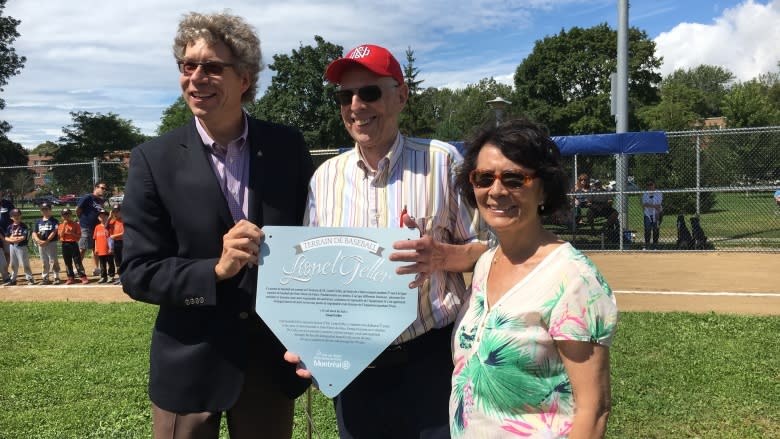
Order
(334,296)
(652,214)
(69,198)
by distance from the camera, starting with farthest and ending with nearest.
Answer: (69,198)
(652,214)
(334,296)

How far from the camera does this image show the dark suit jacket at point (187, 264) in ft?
6.95

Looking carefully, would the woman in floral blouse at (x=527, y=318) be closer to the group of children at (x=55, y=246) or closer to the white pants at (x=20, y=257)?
the group of children at (x=55, y=246)

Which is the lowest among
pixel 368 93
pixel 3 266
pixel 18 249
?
pixel 3 266

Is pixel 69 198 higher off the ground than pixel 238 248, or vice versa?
pixel 69 198

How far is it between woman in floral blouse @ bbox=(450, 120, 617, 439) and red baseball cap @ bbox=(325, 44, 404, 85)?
0.48 metres

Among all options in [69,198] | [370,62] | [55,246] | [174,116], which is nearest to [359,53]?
[370,62]

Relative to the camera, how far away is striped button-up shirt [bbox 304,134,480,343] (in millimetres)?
2188

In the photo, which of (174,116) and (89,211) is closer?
(89,211)

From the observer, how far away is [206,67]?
2.21 metres

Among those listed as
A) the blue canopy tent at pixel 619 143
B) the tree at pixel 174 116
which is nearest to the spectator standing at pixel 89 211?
the blue canopy tent at pixel 619 143

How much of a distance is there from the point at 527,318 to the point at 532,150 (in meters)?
0.56

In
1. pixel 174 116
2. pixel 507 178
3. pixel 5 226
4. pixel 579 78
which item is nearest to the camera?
pixel 507 178

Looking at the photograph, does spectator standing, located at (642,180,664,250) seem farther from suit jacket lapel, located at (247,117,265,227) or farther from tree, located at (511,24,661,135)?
tree, located at (511,24,661,135)

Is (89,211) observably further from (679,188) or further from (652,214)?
(679,188)
